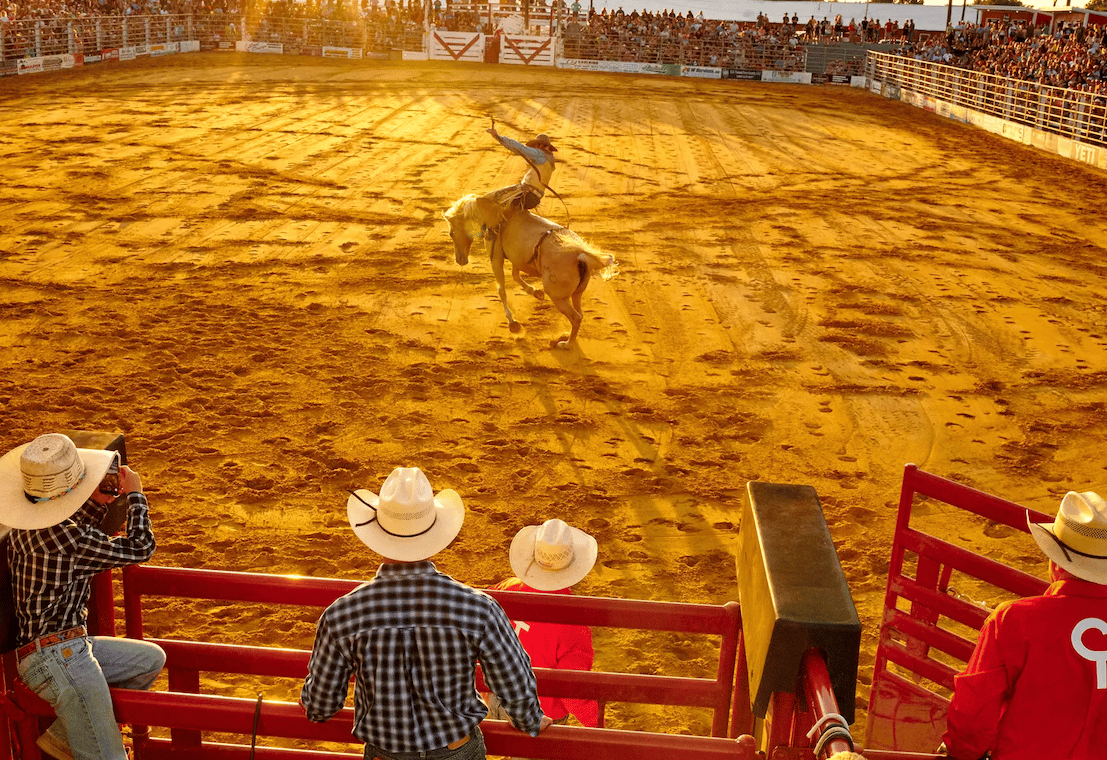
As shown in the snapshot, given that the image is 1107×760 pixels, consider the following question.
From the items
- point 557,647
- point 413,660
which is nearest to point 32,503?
point 413,660

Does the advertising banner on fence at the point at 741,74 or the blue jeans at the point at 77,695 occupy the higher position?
the advertising banner on fence at the point at 741,74

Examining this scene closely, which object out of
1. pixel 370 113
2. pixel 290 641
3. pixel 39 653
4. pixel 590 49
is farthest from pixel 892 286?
pixel 590 49

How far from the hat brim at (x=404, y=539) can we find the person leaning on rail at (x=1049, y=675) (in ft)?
5.24

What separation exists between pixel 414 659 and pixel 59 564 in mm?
1335

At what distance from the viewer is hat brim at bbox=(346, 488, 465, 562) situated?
276 cm

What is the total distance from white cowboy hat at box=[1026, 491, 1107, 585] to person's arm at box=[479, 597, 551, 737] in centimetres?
156

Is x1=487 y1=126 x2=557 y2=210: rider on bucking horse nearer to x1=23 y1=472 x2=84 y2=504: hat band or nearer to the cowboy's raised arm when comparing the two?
the cowboy's raised arm

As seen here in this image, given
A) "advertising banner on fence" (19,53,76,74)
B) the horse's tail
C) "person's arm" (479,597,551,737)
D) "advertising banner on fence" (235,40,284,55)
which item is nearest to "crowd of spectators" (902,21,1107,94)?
the horse's tail

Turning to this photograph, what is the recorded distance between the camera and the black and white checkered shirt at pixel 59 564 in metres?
3.20

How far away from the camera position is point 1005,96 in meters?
27.1

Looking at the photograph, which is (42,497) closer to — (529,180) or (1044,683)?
(1044,683)

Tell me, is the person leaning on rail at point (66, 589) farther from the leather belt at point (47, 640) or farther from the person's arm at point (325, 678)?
the person's arm at point (325, 678)

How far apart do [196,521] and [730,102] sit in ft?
89.1

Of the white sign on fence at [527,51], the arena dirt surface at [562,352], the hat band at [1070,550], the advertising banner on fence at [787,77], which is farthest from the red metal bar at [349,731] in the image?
the advertising banner on fence at [787,77]
